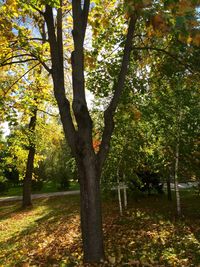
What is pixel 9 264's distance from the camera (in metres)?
8.89

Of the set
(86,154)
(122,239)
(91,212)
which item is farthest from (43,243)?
(86,154)

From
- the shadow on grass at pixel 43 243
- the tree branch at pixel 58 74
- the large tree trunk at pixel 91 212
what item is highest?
the tree branch at pixel 58 74

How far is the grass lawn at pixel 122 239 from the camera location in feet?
26.0

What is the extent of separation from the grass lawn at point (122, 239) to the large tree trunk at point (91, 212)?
393mm

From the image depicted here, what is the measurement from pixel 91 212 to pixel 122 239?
11.1ft

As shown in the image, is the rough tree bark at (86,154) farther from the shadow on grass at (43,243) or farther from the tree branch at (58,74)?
the shadow on grass at (43,243)

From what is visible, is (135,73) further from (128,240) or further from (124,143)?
(128,240)

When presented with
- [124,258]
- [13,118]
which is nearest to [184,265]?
[124,258]

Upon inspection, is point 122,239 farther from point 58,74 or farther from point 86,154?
point 58,74

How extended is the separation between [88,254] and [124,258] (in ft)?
3.70

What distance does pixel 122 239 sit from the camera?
9.95 m

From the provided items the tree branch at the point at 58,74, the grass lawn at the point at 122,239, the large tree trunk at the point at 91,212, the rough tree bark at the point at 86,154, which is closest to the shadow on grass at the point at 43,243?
the grass lawn at the point at 122,239

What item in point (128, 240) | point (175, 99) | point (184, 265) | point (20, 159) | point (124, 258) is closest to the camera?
point (184, 265)

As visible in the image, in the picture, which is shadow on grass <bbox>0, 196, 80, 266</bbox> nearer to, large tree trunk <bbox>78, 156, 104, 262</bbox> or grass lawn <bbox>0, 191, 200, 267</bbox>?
grass lawn <bbox>0, 191, 200, 267</bbox>
